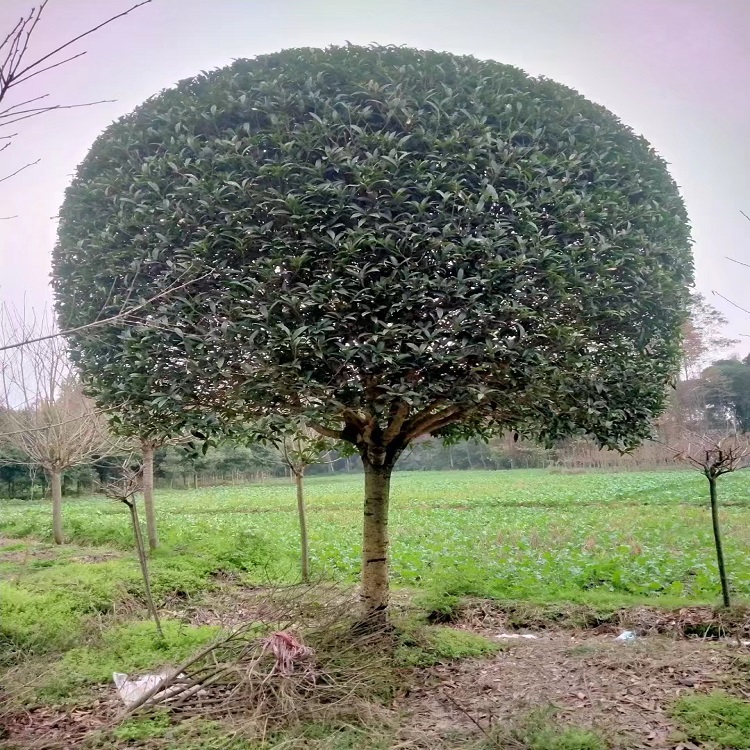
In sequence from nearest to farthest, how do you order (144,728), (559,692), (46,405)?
1. (144,728)
2. (559,692)
3. (46,405)

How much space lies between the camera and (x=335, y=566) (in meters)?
9.32

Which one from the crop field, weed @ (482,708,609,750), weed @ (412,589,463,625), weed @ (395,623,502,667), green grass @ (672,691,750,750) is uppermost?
weed @ (482,708,609,750)

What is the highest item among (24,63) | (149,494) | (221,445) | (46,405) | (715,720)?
(24,63)

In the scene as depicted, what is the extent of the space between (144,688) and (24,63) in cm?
385

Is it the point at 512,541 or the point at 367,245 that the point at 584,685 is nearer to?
the point at 367,245

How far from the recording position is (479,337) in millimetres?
3803

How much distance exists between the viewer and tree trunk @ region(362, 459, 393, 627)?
5.11 metres

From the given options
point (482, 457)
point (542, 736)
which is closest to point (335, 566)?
point (542, 736)

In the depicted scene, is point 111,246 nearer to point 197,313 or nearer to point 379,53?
point 197,313

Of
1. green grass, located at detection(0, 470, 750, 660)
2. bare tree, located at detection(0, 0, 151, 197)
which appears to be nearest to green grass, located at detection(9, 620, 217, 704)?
green grass, located at detection(0, 470, 750, 660)

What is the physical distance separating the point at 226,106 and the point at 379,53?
1.22 metres

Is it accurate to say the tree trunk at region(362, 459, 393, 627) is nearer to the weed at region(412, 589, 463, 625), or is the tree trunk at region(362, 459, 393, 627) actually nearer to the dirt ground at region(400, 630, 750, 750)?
the dirt ground at region(400, 630, 750, 750)

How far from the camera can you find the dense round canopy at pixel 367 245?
3.68m

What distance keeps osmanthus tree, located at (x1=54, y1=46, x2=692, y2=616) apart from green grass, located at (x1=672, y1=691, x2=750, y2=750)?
2.04 meters
